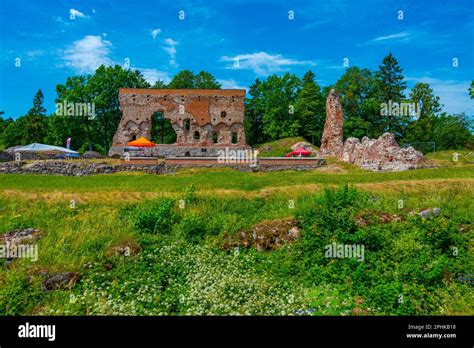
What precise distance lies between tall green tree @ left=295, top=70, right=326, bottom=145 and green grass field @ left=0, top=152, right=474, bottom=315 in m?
44.0

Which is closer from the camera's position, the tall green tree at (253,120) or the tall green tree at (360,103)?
the tall green tree at (360,103)

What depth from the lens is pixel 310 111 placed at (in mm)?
59500

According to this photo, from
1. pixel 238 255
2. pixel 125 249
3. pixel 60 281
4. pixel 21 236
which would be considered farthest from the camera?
pixel 21 236

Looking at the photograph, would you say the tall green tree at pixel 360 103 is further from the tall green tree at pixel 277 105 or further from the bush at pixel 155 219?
the bush at pixel 155 219

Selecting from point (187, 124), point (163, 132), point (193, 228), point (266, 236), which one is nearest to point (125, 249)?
point (193, 228)

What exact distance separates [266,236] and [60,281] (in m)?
6.11

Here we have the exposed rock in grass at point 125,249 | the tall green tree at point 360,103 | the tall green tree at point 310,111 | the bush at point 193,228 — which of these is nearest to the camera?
the exposed rock in grass at point 125,249

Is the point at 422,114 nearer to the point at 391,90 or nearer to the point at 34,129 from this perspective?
the point at 391,90

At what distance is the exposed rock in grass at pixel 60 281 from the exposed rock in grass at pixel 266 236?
440 cm

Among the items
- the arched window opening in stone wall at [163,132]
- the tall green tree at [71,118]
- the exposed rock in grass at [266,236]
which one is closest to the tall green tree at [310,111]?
the arched window opening in stone wall at [163,132]

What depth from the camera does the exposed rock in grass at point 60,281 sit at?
913 cm

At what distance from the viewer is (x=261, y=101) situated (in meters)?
64.9

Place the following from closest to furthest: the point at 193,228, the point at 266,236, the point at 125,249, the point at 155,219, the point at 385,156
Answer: the point at 125,249 < the point at 266,236 < the point at 193,228 < the point at 155,219 < the point at 385,156

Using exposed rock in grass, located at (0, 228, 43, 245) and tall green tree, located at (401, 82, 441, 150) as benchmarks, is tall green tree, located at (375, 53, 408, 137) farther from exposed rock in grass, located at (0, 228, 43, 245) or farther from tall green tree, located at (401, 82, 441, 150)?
exposed rock in grass, located at (0, 228, 43, 245)
